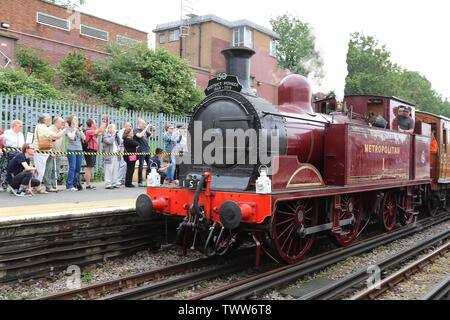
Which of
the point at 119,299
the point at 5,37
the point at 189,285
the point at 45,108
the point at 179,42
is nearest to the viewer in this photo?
the point at 119,299

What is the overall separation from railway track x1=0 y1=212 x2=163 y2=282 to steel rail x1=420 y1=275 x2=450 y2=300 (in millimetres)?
4035

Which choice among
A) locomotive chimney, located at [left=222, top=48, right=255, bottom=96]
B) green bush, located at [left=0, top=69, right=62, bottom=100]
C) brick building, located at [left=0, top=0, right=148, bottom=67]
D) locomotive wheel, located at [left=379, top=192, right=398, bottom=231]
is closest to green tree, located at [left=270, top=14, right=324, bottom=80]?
brick building, located at [left=0, top=0, right=148, bottom=67]

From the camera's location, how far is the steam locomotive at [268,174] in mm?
4977

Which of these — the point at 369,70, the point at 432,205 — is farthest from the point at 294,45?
the point at 432,205

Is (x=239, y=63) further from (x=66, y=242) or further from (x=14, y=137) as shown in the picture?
(x=14, y=137)

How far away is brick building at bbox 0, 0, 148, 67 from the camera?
16.7m

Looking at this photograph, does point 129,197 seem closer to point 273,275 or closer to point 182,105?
point 273,275

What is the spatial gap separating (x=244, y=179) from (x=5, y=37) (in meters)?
15.1

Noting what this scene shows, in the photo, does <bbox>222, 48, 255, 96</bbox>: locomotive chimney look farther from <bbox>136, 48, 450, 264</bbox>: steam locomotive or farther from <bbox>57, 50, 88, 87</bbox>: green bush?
<bbox>57, 50, 88, 87</bbox>: green bush

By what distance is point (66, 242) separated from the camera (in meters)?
5.14

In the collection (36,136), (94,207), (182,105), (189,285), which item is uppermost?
(182,105)
